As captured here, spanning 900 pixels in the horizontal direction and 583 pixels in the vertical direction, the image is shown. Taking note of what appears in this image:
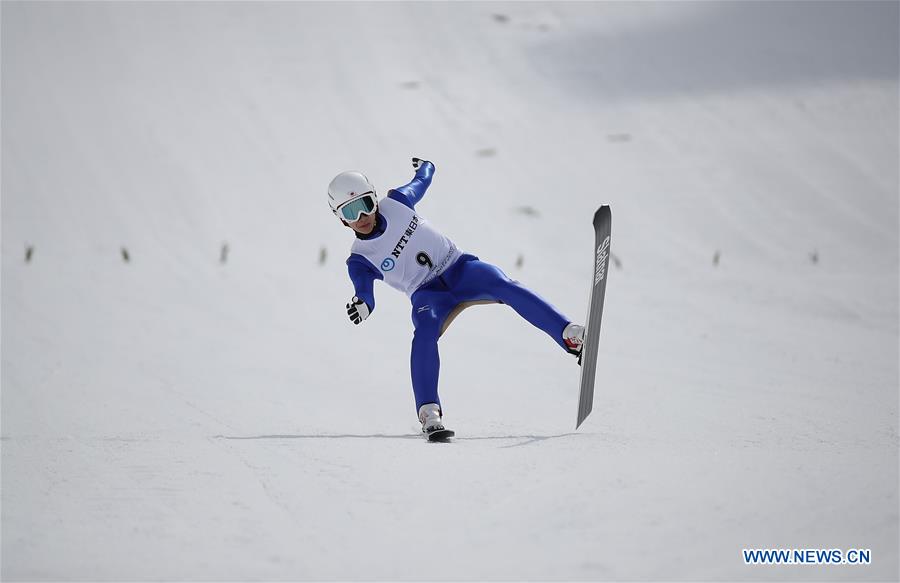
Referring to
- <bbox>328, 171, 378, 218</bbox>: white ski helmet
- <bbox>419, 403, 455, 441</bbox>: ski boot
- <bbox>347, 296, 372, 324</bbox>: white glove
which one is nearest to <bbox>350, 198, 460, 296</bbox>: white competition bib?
<bbox>328, 171, 378, 218</bbox>: white ski helmet

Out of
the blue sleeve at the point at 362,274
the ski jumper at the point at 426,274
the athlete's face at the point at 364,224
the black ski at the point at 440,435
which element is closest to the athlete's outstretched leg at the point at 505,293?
the ski jumper at the point at 426,274

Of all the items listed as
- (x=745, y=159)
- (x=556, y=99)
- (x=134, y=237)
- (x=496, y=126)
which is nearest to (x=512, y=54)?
(x=556, y=99)

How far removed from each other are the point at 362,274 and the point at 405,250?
0.28 m

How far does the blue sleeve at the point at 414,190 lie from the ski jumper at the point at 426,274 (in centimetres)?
7

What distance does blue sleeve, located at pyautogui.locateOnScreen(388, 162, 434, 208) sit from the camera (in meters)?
5.24

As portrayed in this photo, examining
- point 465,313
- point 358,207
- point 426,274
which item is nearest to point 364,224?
point 358,207

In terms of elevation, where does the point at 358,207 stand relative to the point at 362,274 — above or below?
above

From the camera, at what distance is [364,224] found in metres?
4.97

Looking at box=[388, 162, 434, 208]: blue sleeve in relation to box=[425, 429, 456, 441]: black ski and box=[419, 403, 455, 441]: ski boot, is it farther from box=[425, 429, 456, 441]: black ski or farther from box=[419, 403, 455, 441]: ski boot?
box=[425, 429, 456, 441]: black ski

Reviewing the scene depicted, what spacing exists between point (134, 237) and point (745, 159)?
13.6 metres

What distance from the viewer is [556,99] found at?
2423 centimetres

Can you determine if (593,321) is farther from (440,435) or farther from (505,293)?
(440,435)

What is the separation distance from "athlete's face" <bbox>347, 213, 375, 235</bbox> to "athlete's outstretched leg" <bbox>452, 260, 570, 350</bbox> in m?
0.58

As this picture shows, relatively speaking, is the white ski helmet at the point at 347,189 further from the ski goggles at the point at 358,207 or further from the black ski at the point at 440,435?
the black ski at the point at 440,435
